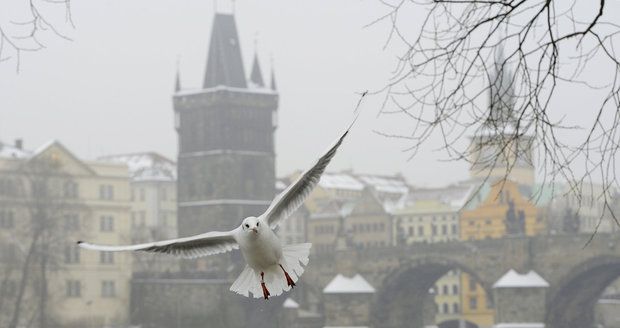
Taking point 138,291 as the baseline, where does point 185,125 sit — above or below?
above

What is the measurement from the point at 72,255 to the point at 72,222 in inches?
88.7

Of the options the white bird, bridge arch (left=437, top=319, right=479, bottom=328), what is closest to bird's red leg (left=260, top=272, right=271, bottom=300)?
the white bird

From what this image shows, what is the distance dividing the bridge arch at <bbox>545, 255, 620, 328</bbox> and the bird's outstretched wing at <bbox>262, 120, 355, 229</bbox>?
5850 centimetres

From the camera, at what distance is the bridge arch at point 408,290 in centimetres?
7500

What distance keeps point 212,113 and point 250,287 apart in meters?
81.4

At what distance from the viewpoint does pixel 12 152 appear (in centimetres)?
8019

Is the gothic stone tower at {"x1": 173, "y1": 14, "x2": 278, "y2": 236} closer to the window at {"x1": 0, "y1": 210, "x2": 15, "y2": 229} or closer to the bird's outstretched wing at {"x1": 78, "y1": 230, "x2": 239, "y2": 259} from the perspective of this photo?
the window at {"x1": 0, "y1": 210, "x2": 15, "y2": 229}

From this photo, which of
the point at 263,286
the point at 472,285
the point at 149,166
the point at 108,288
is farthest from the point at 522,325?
the point at 263,286

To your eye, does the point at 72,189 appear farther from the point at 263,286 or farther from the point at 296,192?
the point at 263,286

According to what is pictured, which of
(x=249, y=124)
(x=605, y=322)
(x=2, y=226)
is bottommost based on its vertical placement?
(x=605, y=322)

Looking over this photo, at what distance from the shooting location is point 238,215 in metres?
87.0

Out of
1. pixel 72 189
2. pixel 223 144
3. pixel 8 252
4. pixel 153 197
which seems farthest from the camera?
pixel 153 197

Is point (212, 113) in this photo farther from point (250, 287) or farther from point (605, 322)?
point (250, 287)

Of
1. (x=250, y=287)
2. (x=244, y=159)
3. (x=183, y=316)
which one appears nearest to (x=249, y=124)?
(x=244, y=159)
